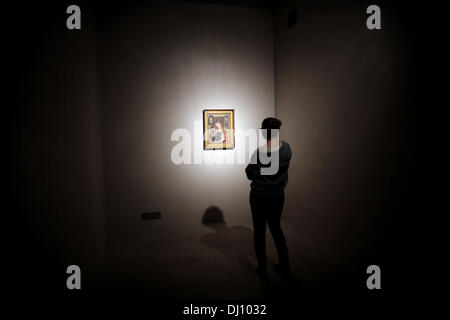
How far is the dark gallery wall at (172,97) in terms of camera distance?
369 cm

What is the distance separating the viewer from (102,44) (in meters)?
3.60

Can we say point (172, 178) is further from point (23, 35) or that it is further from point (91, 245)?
point (23, 35)

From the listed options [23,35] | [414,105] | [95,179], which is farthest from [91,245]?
[414,105]

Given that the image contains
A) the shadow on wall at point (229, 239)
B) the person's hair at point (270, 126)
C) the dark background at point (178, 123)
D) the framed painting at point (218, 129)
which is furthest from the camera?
the framed painting at point (218, 129)

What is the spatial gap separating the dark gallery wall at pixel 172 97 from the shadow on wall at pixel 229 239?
144 millimetres

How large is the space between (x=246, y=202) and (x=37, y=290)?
10.6 feet

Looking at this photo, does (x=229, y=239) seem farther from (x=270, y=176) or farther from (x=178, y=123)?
(x=178, y=123)

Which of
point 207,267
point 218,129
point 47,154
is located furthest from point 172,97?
point 47,154

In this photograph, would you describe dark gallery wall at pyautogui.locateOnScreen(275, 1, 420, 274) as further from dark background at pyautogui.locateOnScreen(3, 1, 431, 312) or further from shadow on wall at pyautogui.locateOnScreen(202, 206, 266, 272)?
shadow on wall at pyautogui.locateOnScreen(202, 206, 266, 272)

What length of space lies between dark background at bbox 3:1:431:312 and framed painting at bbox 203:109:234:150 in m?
0.27

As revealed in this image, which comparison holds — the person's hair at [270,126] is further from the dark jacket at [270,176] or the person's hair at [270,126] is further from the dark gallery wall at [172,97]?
the dark gallery wall at [172,97]

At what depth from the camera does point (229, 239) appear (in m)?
3.61

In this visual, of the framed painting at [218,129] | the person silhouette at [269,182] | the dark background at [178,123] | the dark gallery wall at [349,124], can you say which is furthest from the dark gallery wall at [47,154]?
the dark gallery wall at [349,124]

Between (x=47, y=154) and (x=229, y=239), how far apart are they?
8.21ft
